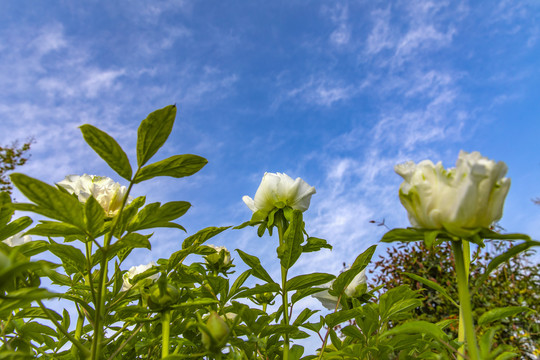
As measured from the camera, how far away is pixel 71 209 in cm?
86

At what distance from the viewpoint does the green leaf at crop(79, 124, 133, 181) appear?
34.4 inches

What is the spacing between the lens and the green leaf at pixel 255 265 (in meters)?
1.23

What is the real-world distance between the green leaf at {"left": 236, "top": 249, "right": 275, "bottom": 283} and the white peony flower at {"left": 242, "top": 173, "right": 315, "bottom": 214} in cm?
25

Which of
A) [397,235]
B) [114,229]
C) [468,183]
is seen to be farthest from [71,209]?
[468,183]

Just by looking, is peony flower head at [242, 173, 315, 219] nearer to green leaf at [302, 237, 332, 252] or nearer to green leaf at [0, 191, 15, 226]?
green leaf at [302, 237, 332, 252]

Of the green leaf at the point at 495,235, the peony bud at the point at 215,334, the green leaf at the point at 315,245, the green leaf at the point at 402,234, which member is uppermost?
the green leaf at the point at 315,245

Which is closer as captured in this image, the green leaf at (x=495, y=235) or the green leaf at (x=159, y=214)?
the green leaf at (x=495, y=235)

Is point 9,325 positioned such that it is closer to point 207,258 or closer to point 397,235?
point 207,258

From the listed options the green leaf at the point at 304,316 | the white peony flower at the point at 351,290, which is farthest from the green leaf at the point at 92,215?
the white peony flower at the point at 351,290

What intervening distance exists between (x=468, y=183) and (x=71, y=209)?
80 centimetres

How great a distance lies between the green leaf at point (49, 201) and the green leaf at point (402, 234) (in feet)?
2.12

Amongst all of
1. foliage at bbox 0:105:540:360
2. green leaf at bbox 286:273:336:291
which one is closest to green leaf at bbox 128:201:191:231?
foliage at bbox 0:105:540:360

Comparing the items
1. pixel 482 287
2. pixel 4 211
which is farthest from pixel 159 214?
pixel 482 287

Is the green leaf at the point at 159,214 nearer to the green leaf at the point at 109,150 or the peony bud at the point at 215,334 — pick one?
the green leaf at the point at 109,150
